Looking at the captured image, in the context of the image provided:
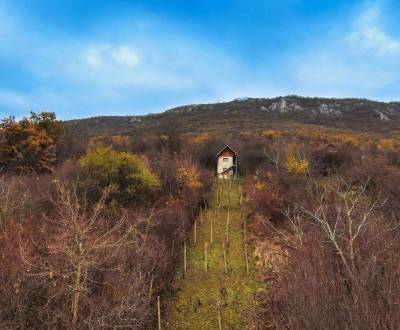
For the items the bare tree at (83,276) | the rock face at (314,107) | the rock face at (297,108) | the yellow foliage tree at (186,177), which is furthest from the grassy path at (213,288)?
the rock face at (297,108)

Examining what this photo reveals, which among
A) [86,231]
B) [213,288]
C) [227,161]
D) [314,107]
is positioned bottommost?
[213,288]

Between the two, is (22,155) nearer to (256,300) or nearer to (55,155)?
(55,155)

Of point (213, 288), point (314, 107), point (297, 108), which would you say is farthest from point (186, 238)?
point (314, 107)

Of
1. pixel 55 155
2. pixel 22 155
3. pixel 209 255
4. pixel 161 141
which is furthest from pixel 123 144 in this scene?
pixel 209 255

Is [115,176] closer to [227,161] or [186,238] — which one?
[186,238]

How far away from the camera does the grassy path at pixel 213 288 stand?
15.5 meters

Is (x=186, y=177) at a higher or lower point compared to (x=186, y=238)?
higher

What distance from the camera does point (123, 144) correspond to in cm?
5944

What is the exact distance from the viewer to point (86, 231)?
10391 mm

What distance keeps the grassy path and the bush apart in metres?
5.30

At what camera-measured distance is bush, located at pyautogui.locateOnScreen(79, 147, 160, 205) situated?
24750 mm

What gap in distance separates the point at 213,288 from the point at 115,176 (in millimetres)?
11065

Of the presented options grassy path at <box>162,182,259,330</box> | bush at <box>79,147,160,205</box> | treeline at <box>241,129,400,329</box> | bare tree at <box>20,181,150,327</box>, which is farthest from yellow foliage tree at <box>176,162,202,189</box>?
bare tree at <box>20,181,150,327</box>

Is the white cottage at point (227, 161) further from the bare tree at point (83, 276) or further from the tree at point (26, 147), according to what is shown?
the bare tree at point (83, 276)
